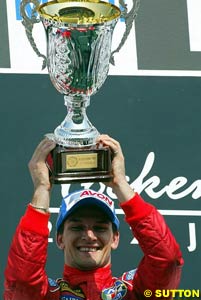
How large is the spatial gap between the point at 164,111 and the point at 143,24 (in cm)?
36

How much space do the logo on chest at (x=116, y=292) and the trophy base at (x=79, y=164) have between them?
1.09 ft

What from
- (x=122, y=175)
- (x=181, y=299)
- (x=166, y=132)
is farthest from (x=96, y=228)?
(x=166, y=132)

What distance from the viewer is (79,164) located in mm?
3471

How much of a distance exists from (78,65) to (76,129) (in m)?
0.19

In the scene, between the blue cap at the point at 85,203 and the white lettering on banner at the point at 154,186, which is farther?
the white lettering on banner at the point at 154,186

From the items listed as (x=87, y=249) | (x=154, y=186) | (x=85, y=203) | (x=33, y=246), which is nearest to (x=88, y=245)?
(x=87, y=249)

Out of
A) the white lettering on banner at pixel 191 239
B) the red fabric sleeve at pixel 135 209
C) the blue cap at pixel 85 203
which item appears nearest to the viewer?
the red fabric sleeve at pixel 135 209

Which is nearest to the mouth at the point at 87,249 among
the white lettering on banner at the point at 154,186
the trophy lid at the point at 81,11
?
the trophy lid at the point at 81,11

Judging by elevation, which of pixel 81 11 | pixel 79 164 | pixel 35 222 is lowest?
pixel 35 222

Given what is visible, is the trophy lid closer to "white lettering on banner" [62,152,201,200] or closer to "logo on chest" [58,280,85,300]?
"logo on chest" [58,280,85,300]

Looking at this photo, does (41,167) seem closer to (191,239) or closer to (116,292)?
(116,292)

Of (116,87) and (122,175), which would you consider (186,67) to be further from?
(122,175)

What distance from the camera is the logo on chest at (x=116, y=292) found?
3.45 metres

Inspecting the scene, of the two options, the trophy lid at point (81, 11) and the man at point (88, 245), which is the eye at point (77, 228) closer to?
the man at point (88, 245)
